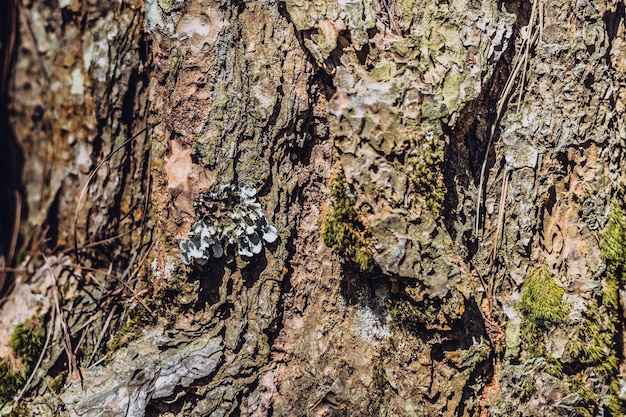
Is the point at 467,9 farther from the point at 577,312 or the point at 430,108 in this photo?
the point at 577,312

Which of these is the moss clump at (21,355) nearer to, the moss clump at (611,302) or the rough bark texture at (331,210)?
the rough bark texture at (331,210)

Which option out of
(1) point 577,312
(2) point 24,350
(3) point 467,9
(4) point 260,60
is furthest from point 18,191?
(1) point 577,312

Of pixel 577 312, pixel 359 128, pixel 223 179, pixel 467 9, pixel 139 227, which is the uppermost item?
pixel 467 9

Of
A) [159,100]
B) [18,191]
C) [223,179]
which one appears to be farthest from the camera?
[18,191]

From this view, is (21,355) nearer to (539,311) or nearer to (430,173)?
(430,173)

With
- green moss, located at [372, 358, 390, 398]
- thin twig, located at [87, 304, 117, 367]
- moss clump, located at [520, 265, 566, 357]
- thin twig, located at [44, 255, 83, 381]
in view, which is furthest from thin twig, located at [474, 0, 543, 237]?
thin twig, located at [44, 255, 83, 381]

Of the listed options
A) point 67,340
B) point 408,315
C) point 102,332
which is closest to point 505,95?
point 408,315

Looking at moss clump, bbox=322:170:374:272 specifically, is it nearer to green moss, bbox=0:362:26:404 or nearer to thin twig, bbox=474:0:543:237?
thin twig, bbox=474:0:543:237
